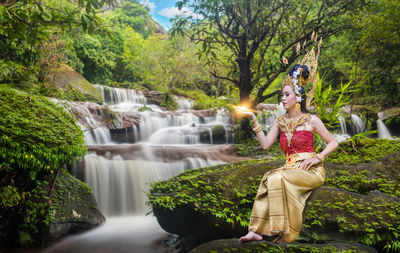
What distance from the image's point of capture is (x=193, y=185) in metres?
3.46

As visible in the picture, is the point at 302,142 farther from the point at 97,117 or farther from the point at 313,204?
the point at 97,117

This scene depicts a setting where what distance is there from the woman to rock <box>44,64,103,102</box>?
461 inches

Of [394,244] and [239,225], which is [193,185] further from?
[394,244]

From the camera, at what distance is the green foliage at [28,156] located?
127 inches

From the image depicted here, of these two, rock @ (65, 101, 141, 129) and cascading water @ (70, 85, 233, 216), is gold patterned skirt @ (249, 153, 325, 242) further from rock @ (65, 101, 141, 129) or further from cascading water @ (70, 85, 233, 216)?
rock @ (65, 101, 141, 129)

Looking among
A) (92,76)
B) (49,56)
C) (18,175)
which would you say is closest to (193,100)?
(92,76)

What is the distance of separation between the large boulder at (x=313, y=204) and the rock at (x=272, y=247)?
25cm

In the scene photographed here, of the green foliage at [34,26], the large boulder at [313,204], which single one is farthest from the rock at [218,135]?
the large boulder at [313,204]

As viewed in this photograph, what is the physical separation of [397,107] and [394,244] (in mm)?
12666

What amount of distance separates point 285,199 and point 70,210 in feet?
11.9

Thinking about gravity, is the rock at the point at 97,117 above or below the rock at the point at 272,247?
above

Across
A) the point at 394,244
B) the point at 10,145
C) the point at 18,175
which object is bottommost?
the point at 394,244

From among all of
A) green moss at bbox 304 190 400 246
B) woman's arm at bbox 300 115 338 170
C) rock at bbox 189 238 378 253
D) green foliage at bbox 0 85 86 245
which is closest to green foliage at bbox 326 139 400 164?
green moss at bbox 304 190 400 246

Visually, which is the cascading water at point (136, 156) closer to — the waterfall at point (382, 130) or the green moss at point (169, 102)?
the green moss at point (169, 102)
